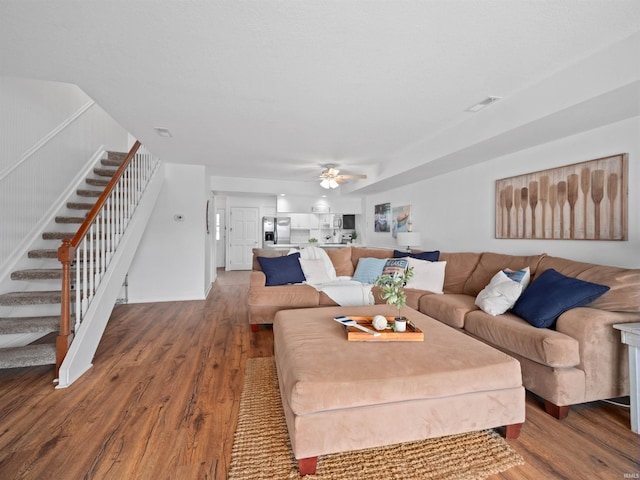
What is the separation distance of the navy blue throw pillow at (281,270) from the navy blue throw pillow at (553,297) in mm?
2469

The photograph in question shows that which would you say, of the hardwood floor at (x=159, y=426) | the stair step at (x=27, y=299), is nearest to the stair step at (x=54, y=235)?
the stair step at (x=27, y=299)

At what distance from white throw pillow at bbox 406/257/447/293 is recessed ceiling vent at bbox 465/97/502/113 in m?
1.77

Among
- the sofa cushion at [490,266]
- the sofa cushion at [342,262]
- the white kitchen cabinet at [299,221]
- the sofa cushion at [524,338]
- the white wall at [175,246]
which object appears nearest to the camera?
the sofa cushion at [524,338]

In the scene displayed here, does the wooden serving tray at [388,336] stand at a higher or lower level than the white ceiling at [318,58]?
lower

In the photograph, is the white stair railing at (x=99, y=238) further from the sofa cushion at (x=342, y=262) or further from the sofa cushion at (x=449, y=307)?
the sofa cushion at (x=449, y=307)

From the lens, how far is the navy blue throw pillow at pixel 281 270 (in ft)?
12.1

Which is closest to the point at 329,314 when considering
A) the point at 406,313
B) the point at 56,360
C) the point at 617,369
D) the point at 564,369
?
the point at 406,313

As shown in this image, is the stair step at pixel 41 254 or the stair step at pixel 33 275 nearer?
the stair step at pixel 33 275

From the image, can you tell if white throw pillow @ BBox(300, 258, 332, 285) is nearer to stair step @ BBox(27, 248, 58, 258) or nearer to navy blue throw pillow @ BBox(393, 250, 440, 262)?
navy blue throw pillow @ BBox(393, 250, 440, 262)

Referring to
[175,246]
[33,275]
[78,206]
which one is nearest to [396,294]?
[33,275]

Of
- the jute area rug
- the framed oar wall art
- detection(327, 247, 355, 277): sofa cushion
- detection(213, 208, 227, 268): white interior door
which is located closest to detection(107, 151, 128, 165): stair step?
detection(213, 208, 227, 268): white interior door

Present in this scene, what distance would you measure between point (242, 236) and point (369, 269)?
569 cm

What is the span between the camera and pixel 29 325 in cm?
247

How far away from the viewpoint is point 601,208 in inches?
96.0
